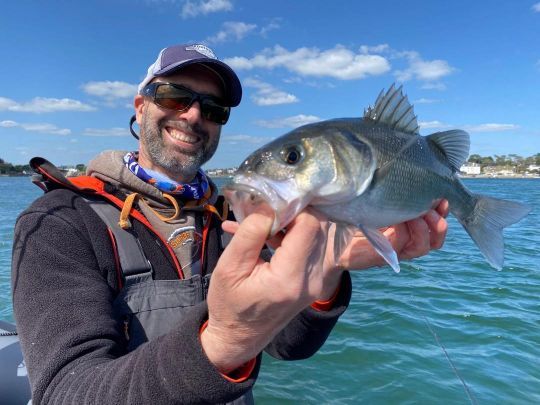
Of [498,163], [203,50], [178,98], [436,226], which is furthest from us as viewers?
[498,163]

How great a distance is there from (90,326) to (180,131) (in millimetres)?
1858

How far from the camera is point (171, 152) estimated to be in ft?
11.6

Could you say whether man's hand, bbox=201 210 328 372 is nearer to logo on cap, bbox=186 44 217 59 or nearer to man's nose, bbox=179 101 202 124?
man's nose, bbox=179 101 202 124

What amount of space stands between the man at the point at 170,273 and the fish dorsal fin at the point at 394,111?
1.93ft

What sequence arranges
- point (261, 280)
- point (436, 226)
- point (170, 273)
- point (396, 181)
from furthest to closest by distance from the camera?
point (170, 273) → point (436, 226) → point (396, 181) → point (261, 280)

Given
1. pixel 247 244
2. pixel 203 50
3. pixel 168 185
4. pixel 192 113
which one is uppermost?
pixel 203 50

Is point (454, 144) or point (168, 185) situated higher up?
point (454, 144)

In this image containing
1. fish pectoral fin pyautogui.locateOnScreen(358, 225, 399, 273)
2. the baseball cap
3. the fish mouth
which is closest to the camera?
the fish mouth

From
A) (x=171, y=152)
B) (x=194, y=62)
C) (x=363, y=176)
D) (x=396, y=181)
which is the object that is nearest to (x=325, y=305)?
(x=396, y=181)

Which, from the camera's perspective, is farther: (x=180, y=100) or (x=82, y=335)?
(x=180, y=100)

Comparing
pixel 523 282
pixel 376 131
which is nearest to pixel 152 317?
pixel 376 131

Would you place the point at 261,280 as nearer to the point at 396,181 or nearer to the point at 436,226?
the point at 396,181

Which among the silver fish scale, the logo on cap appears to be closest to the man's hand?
the silver fish scale

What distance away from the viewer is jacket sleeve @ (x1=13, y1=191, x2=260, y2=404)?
1.77m
